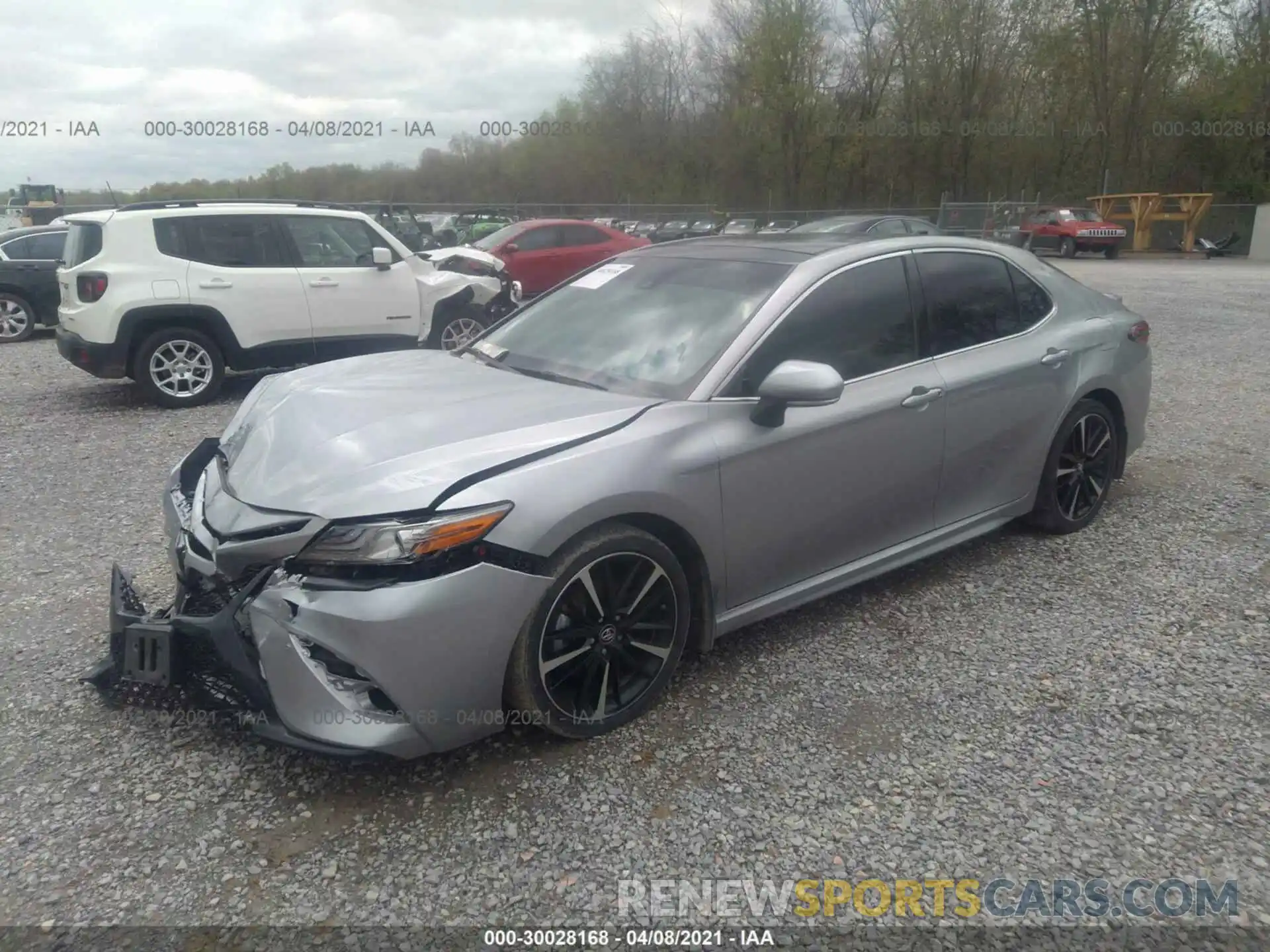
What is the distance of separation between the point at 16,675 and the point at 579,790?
227 centimetres

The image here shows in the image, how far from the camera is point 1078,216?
29.9 meters

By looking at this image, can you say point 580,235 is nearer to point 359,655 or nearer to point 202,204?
point 202,204

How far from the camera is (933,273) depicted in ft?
13.7

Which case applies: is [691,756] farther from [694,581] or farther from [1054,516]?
[1054,516]

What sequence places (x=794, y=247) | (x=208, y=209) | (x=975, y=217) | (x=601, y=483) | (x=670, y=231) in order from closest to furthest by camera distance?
(x=601, y=483)
(x=794, y=247)
(x=208, y=209)
(x=670, y=231)
(x=975, y=217)

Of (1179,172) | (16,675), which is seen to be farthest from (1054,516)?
(1179,172)

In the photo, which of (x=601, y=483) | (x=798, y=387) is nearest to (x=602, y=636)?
(x=601, y=483)

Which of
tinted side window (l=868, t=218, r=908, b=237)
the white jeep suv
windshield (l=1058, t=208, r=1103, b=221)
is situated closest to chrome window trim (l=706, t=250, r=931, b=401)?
the white jeep suv

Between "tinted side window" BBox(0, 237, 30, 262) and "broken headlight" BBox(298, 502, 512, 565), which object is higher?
"tinted side window" BBox(0, 237, 30, 262)

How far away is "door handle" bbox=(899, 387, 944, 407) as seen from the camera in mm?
3820

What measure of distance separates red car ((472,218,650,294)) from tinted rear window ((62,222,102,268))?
7.63 metres

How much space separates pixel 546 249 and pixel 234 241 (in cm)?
774

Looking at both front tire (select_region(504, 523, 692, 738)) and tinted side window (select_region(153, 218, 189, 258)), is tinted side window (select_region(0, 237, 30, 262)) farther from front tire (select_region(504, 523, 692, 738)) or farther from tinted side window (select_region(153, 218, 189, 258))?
front tire (select_region(504, 523, 692, 738))

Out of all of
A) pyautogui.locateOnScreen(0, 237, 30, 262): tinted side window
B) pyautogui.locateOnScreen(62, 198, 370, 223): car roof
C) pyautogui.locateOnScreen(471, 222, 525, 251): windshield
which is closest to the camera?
pyautogui.locateOnScreen(62, 198, 370, 223): car roof
